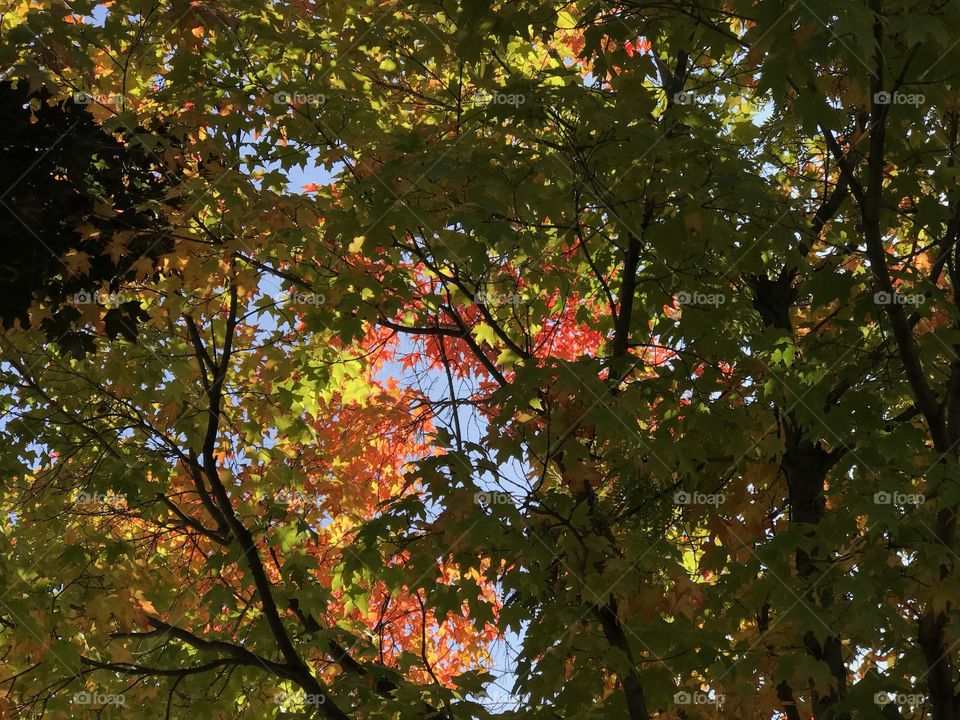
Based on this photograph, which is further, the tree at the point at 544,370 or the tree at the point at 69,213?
the tree at the point at 69,213

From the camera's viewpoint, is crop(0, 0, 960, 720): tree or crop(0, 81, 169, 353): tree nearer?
crop(0, 0, 960, 720): tree

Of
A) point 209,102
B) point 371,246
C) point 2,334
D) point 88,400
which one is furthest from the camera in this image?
point 88,400

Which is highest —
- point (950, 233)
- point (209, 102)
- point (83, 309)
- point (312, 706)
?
point (209, 102)

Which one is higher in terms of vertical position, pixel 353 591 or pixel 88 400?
pixel 88 400

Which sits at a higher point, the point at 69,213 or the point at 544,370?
the point at 69,213

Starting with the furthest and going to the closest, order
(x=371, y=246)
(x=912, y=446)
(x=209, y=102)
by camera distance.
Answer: (x=209, y=102)
(x=371, y=246)
(x=912, y=446)

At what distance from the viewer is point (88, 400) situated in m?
8.23

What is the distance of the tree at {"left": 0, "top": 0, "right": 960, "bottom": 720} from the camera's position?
5.54 m

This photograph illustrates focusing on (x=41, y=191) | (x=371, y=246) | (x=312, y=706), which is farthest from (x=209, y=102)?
(x=312, y=706)

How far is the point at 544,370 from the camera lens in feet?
18.5

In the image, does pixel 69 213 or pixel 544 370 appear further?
pixel 69 213

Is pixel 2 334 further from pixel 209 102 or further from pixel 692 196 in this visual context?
pixel 692 196

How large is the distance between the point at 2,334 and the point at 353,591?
3.31 meters

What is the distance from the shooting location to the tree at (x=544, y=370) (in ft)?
18.2
